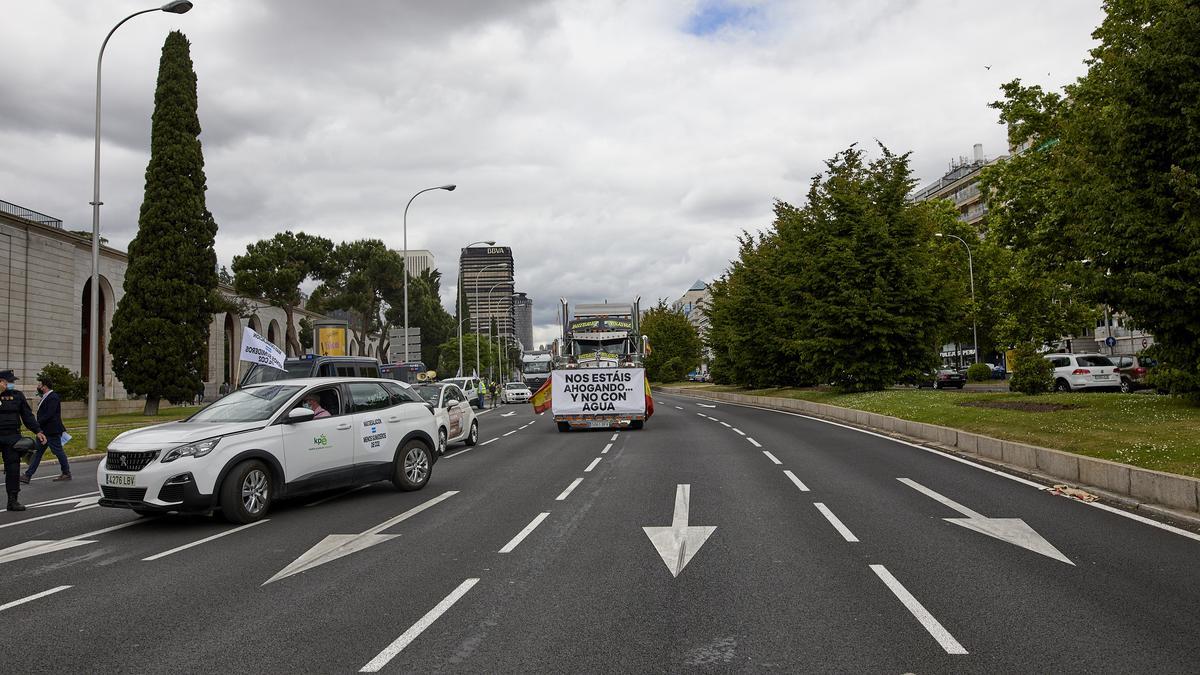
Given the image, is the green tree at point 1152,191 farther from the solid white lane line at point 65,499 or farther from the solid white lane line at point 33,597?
the solid white lane line at point 65,499

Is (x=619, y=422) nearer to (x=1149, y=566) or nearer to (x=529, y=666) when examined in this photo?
(x=1149, y=566)

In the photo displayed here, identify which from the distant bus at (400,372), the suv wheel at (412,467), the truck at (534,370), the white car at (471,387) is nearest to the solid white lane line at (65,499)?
the suv wheel at (412,467)

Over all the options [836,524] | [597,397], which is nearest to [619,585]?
[836,524]

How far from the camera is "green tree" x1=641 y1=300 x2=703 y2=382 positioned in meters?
80.4

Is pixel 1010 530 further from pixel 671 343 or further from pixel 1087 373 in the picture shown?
pixel 671 343

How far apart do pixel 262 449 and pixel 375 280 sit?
56785 millimetres

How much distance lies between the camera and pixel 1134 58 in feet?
51.2

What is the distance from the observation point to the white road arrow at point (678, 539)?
22.1 ft

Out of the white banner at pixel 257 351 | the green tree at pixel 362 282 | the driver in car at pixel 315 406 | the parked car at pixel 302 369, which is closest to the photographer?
the driver in car at pixel 315 406

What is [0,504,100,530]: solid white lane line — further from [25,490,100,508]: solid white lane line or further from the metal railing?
the metal railing

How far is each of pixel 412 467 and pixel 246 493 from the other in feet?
9.14

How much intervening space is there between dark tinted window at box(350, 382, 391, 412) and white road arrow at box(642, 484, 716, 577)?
453 cm

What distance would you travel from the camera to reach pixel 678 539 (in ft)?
24.8

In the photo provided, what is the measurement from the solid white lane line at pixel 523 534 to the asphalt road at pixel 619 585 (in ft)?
0.20
